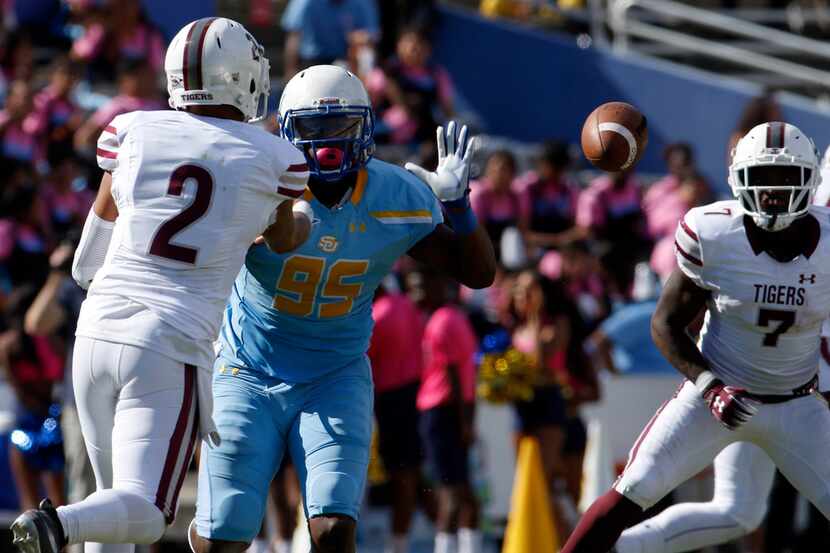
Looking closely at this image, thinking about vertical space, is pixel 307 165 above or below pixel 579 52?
above

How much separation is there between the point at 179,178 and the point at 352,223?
2.62 ft

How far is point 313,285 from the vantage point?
5.49 meters

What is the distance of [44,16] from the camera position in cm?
1221

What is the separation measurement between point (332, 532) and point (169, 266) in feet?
3.40

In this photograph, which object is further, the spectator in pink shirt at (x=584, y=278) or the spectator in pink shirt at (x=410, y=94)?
the spectator in pink shirt at (x=410, y=94)

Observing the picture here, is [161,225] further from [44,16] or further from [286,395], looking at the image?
[44,16]

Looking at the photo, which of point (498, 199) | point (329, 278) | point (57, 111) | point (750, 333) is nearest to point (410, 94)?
point (498, 199)

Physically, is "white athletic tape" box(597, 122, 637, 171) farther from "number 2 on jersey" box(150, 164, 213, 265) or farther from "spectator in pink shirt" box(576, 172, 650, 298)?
"spectator in pink shirt" box(576, 172, 650, 298)

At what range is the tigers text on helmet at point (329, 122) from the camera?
5.48 meters

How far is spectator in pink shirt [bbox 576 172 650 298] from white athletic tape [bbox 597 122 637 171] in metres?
5.22

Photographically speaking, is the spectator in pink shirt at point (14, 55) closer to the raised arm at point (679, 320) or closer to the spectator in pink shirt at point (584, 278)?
the spectator in pink shirt at point (584, 278)

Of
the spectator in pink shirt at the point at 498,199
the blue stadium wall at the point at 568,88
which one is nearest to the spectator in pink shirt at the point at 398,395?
the spectator in pink shirt at the point at 498,199

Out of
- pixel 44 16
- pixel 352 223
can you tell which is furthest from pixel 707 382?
pixel 44 16

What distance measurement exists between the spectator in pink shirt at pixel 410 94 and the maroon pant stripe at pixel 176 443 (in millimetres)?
6731
